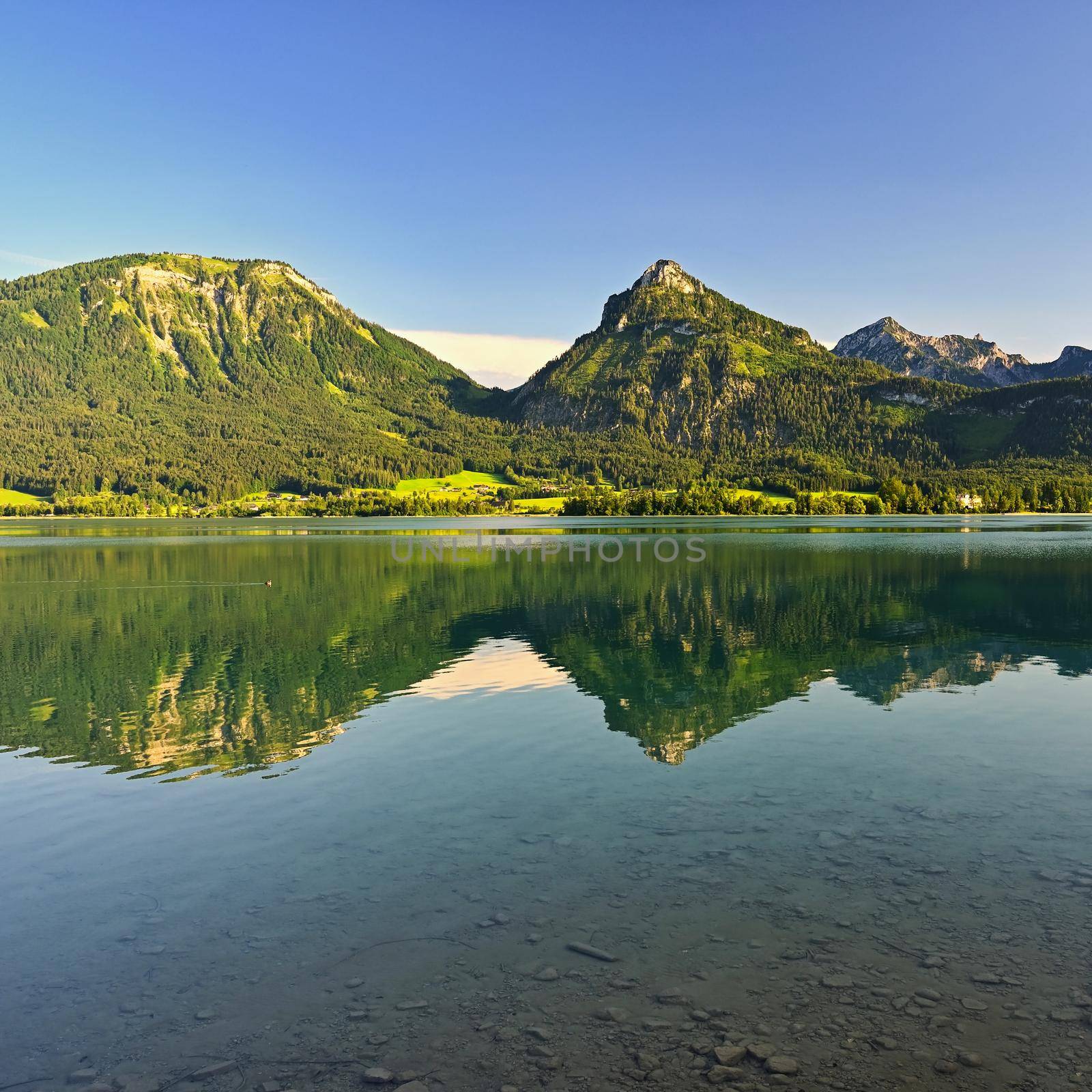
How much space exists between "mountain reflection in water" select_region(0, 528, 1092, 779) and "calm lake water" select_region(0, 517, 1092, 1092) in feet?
1.15

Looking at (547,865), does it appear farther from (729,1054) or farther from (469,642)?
(469,642)

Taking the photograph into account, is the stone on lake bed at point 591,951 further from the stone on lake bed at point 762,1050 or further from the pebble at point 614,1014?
the stone on lake bed at point 762,1050

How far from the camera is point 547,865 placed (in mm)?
15836

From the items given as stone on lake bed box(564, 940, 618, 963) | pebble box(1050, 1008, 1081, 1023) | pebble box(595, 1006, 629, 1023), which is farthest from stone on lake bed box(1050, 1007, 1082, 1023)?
stone on lake bed box(564, 940, 618, 963)

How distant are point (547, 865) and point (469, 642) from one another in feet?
95.2

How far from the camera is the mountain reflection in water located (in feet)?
92.7

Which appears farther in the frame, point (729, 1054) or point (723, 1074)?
point (729, 1054)

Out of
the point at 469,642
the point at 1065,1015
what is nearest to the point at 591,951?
the point at 1065,1015

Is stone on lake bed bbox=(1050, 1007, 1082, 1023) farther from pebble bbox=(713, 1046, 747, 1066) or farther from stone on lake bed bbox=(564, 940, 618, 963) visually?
stone on lake bed bbox=(564, 940, 618, 963)

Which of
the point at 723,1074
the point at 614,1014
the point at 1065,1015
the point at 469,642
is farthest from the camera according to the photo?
the point at 469,642

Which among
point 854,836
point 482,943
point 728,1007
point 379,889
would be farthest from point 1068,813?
point 379,889

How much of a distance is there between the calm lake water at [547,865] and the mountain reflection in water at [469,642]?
352 millimetres

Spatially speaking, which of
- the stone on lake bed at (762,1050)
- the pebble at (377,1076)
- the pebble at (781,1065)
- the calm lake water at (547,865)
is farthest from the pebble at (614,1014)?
the pebble at (377,1076)

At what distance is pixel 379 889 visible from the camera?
15.0 metres
